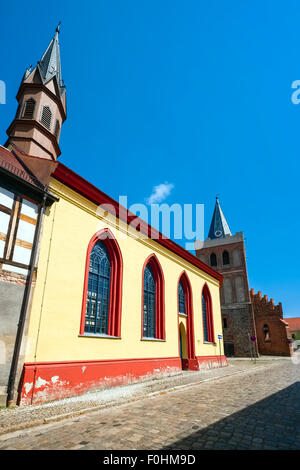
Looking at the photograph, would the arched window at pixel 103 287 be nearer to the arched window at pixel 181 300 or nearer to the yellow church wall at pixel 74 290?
the yellow church wall at pixel 74 290

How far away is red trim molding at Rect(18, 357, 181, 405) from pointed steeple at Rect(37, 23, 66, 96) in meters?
12.4

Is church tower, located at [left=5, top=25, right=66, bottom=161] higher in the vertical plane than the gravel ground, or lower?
higher

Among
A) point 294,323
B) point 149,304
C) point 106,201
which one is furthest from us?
point 294,323

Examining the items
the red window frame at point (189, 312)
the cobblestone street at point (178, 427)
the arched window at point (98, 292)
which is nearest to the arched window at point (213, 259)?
the red window frame at point (189, 312)

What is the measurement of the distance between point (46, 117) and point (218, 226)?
115 ft

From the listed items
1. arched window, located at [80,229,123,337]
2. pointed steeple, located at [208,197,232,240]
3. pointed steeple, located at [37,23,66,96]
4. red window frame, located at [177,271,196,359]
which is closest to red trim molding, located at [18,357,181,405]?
arched window, located at [80,229,123,337]

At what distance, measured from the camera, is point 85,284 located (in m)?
9.56

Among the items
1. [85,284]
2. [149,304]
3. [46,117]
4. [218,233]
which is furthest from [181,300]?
[218,233]

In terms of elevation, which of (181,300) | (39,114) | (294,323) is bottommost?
(181,300)

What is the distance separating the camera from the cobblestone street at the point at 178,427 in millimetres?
4246

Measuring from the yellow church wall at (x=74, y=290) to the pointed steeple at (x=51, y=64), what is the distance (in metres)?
7.43

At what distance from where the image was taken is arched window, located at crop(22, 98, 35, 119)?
1179 centimetres

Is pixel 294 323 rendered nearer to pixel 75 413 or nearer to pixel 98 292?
pixel 98 292

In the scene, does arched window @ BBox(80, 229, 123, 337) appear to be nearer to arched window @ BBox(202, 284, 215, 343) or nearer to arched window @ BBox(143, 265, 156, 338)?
arched window @ BBox(143, 265, 156, 338)
